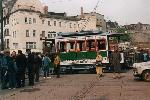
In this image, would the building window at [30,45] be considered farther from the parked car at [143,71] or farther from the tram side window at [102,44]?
the parked car at [143,71]

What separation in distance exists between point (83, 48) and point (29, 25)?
180ft

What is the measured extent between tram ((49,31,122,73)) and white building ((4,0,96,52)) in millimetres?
48857

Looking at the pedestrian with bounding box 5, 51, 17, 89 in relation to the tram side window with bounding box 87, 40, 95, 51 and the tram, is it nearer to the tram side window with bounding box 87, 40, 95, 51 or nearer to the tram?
the tram

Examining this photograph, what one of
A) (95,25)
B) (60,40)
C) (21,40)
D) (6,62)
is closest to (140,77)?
(6,62)

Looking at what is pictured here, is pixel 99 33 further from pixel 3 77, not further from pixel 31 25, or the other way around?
pixel 31 25

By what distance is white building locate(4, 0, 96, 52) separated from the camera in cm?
8281

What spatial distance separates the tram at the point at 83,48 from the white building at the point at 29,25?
48.9m

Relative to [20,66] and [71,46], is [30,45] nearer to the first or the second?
[71,46]

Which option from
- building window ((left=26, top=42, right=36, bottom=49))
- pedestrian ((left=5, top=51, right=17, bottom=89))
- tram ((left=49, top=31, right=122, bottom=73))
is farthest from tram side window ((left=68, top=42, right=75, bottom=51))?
building window ((left=26, top=42, right=36, bottom=49))

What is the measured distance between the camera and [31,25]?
85.2 meters

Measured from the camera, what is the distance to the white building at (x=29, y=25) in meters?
82.8

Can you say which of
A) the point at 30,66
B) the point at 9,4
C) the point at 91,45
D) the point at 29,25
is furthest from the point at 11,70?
the point at 9,4

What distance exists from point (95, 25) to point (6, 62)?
285 ft

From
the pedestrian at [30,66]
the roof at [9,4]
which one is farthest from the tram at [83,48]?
the roof at [9,4]
